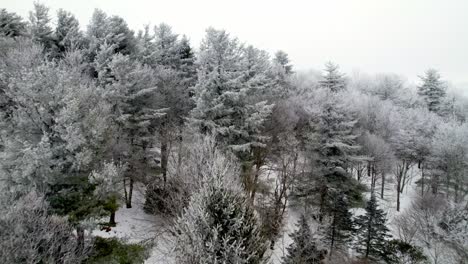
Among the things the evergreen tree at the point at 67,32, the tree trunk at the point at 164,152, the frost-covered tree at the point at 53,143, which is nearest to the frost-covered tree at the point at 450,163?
the tree trunk at the point at 164,152

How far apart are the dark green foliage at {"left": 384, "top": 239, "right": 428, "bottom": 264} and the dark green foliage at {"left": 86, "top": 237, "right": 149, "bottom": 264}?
50.9ft

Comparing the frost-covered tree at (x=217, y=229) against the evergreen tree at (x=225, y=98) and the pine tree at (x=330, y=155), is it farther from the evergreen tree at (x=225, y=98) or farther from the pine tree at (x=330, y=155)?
the pine tree at (x=330, y=155)

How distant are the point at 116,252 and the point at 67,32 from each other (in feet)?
58.8

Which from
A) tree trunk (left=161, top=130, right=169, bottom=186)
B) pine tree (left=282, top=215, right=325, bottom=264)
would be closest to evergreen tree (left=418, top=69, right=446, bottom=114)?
pine tree (left=282, top=215, right=325, bottom=264)

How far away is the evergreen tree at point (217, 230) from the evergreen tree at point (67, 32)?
64.2ft

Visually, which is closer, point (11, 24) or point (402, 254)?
point (402, 254)

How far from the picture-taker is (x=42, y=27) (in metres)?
22.6

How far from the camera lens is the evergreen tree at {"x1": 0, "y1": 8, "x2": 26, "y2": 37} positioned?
24.5 meters

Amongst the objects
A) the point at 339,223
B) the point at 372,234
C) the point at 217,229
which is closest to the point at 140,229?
the point at 217,229

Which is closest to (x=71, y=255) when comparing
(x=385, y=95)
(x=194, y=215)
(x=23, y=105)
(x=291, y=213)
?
(x=194, y=215)

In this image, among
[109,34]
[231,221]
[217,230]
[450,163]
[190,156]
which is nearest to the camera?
[217,230]

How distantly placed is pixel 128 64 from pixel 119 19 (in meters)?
7.32

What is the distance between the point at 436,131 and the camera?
111ft

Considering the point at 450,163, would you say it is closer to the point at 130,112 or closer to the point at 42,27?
the point at 130,112
